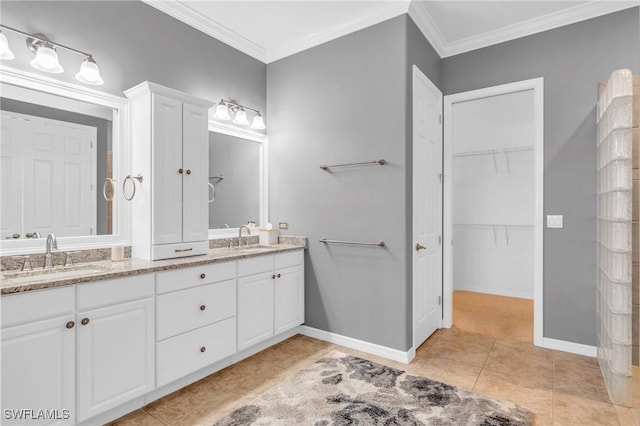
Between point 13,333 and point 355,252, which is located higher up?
point 355,252

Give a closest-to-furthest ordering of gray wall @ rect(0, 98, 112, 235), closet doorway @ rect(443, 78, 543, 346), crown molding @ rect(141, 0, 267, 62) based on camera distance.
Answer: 1. gray wall @ rect(0, 98, 112, 235)
2. crown molding @ rect(141, 0, 267, 62)
3. closet doorway @ rect(443, 78, 543, 346)

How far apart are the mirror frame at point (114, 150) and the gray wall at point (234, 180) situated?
751mm

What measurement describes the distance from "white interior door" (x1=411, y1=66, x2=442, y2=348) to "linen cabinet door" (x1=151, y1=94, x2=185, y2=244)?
6.21 feet

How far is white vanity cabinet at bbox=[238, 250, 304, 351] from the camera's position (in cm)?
269

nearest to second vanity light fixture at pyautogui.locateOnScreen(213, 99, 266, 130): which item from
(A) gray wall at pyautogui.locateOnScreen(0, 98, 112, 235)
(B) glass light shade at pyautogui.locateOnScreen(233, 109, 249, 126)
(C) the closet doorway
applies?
(B) glass light shade at pyautogui.locateOnScreen(233, 109, 249, 126)

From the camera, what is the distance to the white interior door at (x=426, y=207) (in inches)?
115

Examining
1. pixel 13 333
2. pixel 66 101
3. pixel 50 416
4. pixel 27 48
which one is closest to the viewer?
pixel 13 333

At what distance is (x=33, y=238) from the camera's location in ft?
6.87

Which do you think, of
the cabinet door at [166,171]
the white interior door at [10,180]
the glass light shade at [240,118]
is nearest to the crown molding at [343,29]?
the glass light shade at [240,118]

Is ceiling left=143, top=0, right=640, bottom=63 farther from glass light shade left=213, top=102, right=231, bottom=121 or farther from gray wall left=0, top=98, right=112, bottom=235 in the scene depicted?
gray wall left=0, top=98, right=112, bottom=235

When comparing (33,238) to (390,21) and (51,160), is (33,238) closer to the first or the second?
(51,160)

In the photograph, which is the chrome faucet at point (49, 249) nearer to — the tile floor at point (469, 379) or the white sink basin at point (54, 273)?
the white sink basin at point (54, 273)

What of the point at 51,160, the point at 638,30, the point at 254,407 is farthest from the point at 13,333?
the point at 638,30

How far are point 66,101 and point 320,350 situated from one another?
106 inches
